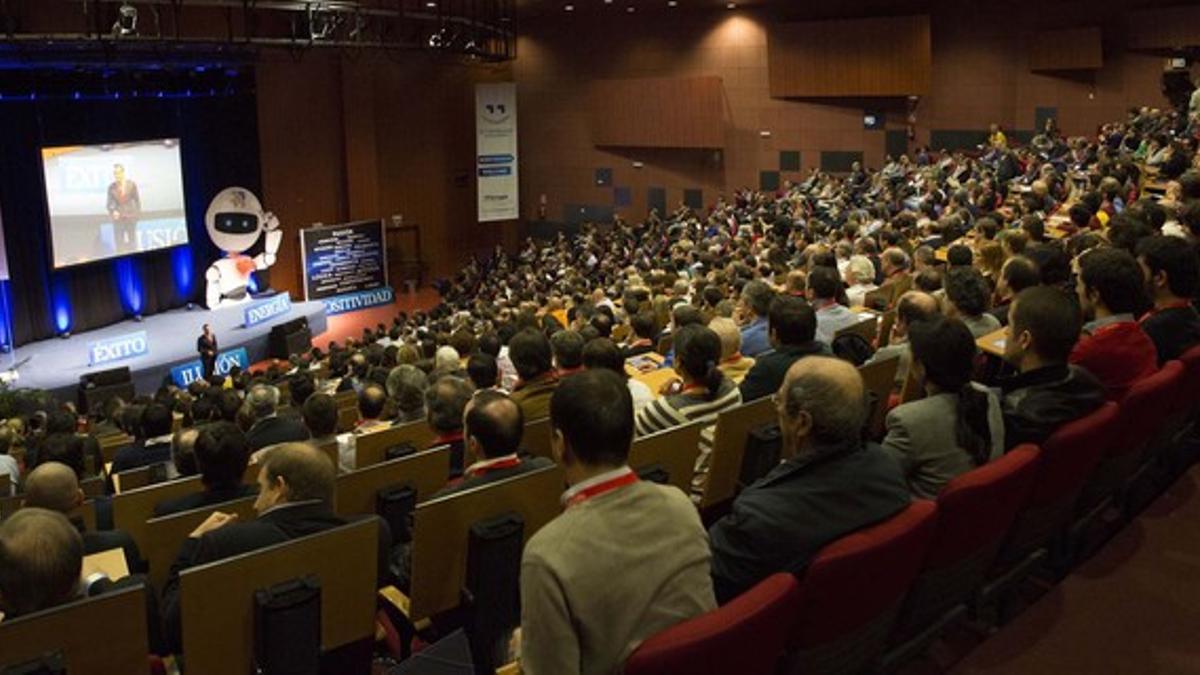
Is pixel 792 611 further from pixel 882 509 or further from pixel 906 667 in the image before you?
pixel 906 667

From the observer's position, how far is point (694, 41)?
22.7m

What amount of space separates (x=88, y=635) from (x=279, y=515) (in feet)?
2.34

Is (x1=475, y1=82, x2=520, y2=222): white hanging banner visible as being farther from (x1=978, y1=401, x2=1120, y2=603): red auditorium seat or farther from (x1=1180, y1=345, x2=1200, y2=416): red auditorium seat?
(x1=978, y1=401, x2=1120, y2=603): red auditorium seat

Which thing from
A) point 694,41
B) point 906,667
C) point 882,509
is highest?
point 694,41

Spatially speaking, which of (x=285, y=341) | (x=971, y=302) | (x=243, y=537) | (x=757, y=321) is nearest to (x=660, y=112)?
(x=285, y=341)

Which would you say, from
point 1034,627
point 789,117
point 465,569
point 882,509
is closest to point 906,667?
point 1034,627

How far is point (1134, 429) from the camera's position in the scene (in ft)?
11.9

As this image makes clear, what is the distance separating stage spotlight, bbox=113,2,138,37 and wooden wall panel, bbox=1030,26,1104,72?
15355 millimetres

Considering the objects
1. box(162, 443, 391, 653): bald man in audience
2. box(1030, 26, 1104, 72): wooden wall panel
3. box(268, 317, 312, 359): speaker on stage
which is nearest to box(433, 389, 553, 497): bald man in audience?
box(162, 443, 391, 653): bald man in audience

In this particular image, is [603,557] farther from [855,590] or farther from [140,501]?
[140,501]

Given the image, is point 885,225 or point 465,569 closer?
point 465,569

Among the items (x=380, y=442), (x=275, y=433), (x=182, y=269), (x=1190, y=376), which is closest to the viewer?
(x=1190, y=376)

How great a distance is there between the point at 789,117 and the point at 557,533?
20.7m

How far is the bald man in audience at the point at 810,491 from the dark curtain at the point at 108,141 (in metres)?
15.3
